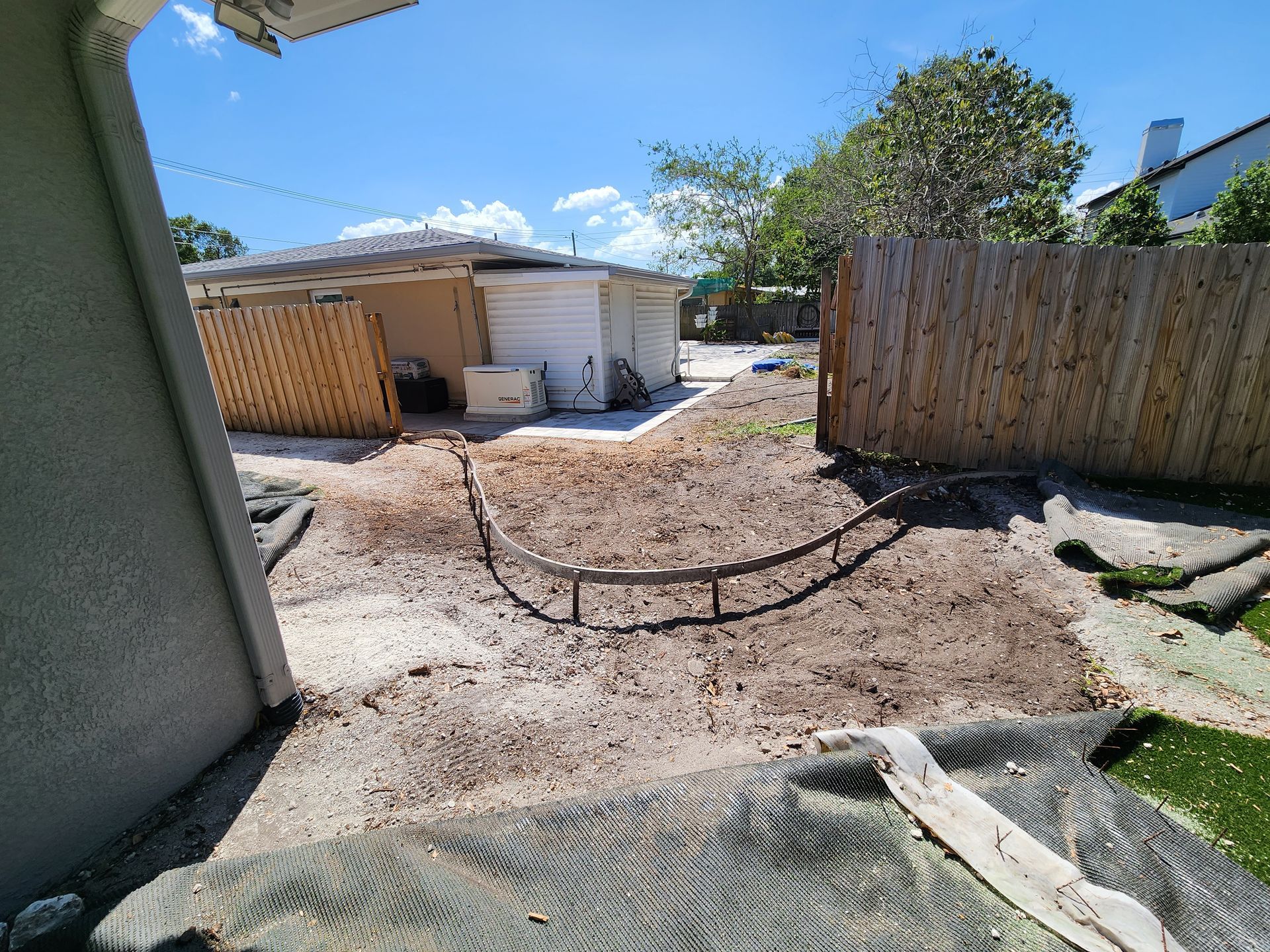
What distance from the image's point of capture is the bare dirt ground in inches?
88.4

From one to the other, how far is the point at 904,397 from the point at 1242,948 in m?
4.60

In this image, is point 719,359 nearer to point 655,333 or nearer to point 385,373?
point 655,333

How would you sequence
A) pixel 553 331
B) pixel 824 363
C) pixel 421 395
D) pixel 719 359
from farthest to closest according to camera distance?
pixel 719 359 < pixel 421 395 < pixel 553 331 < pixel 824 363

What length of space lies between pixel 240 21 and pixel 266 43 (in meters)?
0.19

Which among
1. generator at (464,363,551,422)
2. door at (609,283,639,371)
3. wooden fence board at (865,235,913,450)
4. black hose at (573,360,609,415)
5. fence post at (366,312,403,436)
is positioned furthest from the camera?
door at (609,283,639,371)

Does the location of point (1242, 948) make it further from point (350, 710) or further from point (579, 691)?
point (350, 710)

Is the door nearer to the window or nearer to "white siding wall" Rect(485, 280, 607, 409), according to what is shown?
"white siding wall" Rect(485, 280, 607, 409)

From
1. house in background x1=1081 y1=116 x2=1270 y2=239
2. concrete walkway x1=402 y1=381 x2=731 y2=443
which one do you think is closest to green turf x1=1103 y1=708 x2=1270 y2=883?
concrete walkway x1=402 y1=381 x2=731 y2=443

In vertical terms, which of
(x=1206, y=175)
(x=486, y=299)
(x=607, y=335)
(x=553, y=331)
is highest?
(x=1206, y=175)

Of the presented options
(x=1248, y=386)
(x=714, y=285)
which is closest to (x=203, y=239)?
(x=714, y=285)

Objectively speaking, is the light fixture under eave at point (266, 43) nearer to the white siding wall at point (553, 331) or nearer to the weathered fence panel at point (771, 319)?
the white siding wall at point (553, 331)

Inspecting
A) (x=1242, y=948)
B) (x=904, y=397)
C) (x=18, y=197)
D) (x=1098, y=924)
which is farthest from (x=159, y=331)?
(x=904, y=397)

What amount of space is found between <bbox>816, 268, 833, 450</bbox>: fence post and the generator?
5.64 m

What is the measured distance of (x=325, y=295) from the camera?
12.0 m
